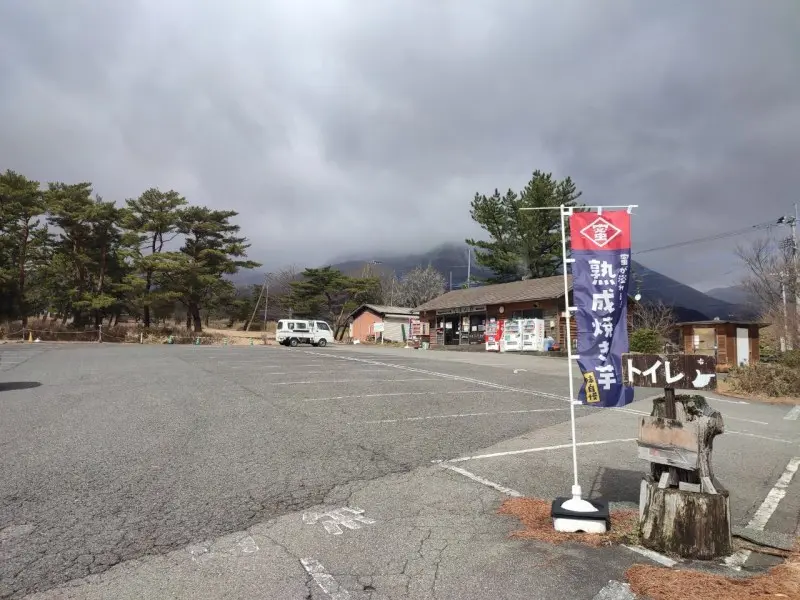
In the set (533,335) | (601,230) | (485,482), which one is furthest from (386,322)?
(601,230)

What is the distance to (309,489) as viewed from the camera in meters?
4.74

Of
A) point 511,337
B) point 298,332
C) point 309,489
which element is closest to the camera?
point 309,489

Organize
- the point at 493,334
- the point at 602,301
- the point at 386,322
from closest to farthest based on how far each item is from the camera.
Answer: the point at 602,301 → the point at 493,334 → the point at 386,322

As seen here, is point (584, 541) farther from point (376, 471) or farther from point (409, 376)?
point (409, 376)

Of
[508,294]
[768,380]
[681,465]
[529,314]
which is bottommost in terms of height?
[768,380]

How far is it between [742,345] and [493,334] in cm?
1346

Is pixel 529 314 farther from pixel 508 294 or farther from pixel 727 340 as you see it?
pixel 727 340

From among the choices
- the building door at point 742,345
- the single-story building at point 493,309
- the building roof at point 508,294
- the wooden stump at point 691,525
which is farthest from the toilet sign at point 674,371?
the building roof at point 508,294

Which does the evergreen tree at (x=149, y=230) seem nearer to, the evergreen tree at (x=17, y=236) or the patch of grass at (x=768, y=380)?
the evergreen tree at (x=17, y=236)

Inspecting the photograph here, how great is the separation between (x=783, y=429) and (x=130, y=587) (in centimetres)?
1061

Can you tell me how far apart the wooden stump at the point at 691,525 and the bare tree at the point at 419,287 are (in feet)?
205

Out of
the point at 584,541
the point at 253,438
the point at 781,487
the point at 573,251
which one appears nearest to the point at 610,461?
the point at 781,487

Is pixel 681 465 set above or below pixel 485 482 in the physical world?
above

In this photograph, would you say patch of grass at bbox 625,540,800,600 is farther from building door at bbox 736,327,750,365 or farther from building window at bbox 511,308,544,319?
building window at bbox 511,308,544,319
